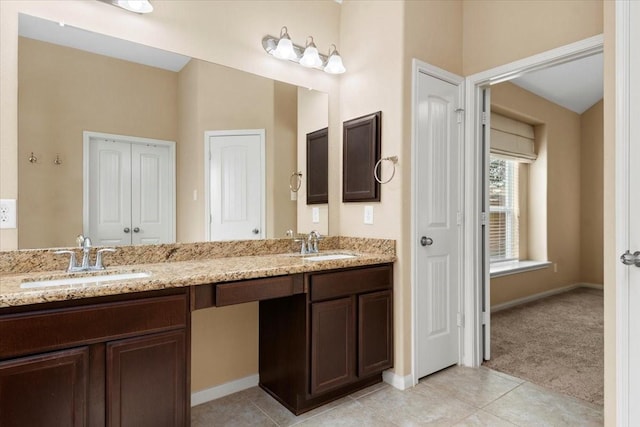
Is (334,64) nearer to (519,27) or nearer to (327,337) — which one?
(519,27)

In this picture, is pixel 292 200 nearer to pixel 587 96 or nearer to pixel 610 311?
pixel 610 311

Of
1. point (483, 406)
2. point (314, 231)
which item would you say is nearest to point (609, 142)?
point (483, 406)

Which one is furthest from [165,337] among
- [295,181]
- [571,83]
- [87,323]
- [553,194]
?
[553,194]

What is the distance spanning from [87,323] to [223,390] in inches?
45.9

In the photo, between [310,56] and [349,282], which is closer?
[349,282]

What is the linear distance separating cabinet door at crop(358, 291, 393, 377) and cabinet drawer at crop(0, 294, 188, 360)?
3.59 ft

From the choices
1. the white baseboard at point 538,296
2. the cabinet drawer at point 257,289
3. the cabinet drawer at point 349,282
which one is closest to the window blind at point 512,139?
the white baseboard at point 538,296

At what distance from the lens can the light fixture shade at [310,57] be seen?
99.7 inches

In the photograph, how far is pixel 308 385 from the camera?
2.05 m

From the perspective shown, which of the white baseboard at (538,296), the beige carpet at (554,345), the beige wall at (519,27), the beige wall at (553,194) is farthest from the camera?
the beige wall at (553,194)

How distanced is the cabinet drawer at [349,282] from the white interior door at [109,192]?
3.40ft

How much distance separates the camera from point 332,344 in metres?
2.15

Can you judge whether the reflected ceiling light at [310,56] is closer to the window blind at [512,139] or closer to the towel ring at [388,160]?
the towel ring at [388,160]

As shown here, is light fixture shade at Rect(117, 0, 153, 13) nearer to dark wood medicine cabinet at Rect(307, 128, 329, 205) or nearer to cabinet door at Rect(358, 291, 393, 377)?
dark wood medicine cabinet at Rect(307, 128, 329, 205)
